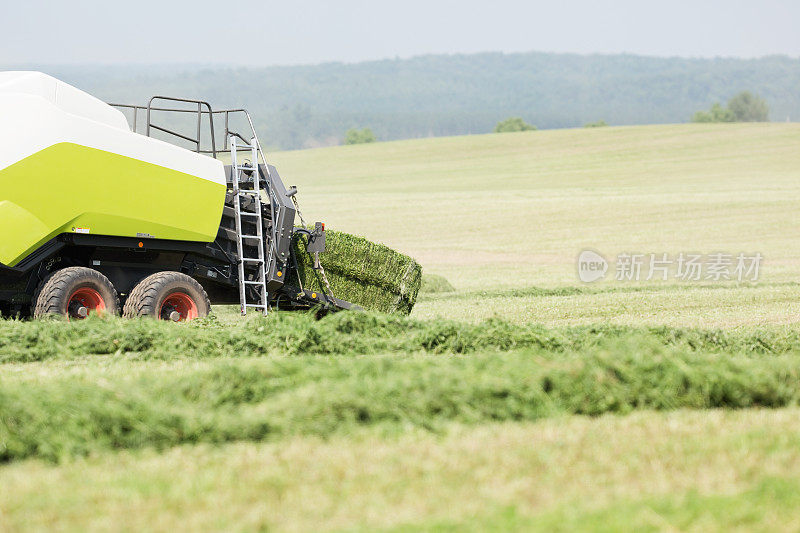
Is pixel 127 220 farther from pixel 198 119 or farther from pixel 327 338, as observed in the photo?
pixel 327 338

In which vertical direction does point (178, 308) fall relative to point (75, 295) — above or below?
below

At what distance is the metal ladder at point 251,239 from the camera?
36.1 ft

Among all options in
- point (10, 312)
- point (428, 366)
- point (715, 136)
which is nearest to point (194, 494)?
point (428, 366)

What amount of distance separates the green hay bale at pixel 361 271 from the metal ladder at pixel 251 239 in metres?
0.51

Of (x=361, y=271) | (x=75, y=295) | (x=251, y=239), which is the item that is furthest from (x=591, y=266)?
(x=75, y=295)

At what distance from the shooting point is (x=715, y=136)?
60.3 m

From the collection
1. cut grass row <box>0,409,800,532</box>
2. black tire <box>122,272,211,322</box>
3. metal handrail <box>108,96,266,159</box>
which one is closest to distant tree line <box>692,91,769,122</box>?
metal handrail <box>108,96,266,159</box>

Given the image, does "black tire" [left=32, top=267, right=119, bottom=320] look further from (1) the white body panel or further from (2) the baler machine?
(1) the white body panel

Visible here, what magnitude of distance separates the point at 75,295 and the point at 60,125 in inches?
70.5

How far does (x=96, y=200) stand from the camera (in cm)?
956

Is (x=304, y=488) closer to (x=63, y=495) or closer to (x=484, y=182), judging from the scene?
(x=63, y=495)

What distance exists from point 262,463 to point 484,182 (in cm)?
4516

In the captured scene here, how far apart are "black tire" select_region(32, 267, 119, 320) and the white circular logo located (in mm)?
12303

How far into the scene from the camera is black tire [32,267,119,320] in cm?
927
